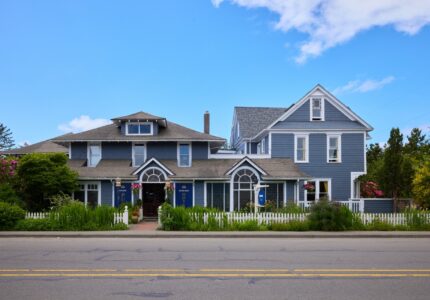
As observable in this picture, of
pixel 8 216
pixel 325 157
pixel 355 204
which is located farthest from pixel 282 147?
pixel 8 216

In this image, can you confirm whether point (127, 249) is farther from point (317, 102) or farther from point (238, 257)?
point (317, 102)

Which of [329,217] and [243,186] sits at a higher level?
[243,186]

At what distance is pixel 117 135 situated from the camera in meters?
29.9

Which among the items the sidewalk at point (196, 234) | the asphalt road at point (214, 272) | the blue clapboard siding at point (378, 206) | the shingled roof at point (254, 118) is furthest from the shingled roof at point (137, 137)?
the asphalt road at point (214, 272)

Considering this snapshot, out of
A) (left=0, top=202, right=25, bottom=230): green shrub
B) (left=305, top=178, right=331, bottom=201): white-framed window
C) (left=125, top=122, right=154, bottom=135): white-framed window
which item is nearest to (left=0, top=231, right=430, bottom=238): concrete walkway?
(left=0, top=202, right=25, bottom=230): green shrub

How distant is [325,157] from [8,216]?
20863 millimetres

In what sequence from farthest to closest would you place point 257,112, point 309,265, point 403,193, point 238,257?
point 257,112, point 403,193, point 238,257, point 309,265

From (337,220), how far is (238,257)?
936 cm

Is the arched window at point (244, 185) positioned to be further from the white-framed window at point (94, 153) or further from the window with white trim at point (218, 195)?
the white-framed window at point (94, 153)

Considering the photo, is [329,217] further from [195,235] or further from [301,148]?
[301,148]

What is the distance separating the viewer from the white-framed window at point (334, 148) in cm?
2973

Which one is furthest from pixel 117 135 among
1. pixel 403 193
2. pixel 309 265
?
pixel 309 265

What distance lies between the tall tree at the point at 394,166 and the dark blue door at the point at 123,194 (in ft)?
54.1

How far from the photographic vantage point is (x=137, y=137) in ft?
96.4
